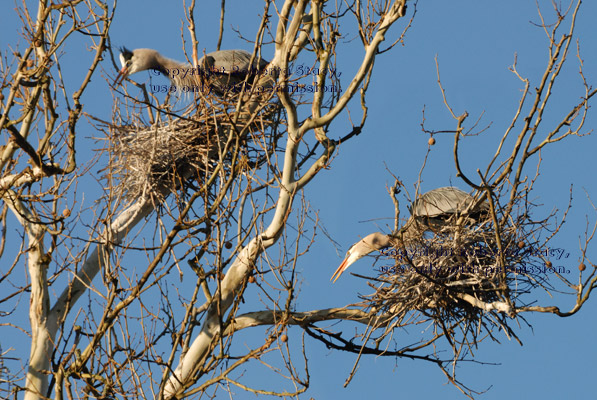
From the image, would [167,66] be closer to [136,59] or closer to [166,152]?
[136,59]

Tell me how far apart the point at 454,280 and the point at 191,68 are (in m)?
3.62

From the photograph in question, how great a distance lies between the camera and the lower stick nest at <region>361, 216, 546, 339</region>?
6.02m

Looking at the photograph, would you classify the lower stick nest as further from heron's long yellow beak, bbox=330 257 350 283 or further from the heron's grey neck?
the heron's grey neck

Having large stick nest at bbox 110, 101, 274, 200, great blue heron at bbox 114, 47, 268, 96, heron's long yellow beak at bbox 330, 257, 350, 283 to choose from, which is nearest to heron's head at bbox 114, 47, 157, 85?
great blue heron at bbox 114, 47, 268, 96

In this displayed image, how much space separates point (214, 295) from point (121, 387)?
106 centimetres

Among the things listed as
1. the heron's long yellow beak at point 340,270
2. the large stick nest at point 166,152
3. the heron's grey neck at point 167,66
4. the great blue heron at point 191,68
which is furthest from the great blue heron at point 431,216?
the heron's grey neck at point 167,66

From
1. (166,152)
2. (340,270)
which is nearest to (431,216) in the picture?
(340,270)

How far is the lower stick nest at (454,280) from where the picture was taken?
237 inches

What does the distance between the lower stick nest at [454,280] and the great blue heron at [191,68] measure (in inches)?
116

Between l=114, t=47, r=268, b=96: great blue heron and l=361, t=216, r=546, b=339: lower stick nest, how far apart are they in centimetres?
295

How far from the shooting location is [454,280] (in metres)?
6.25

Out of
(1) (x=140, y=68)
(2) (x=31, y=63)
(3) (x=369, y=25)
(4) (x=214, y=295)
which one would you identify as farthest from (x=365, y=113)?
(1) (x=140, y=68)

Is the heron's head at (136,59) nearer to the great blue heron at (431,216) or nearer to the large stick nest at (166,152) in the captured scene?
the large stick nest at (166,152)

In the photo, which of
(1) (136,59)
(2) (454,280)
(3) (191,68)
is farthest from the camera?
(1) (136,59)
